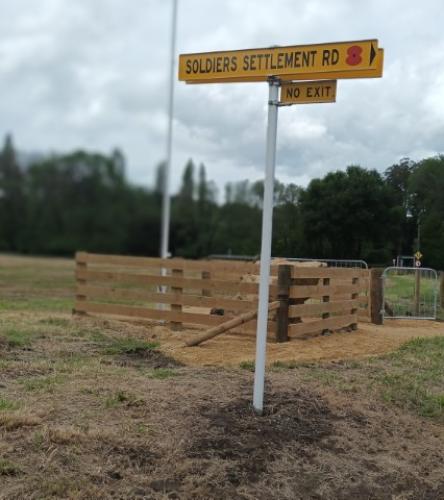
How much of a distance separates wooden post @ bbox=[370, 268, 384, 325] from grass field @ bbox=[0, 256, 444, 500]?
4.38m

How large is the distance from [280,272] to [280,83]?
3.75 meters

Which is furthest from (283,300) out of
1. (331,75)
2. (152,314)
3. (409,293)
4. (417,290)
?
A: (409,293)

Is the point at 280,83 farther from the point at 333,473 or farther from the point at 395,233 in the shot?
the point at 395,233

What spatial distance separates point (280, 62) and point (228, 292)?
5009 mm

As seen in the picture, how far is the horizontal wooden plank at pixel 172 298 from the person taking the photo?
859 centimetres

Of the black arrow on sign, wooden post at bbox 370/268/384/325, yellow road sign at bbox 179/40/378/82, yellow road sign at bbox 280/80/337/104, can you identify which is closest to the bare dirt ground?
wooden post at bbox 370/268/384/325

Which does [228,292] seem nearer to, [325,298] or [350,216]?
[325,298]

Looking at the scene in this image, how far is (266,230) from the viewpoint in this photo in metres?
4.61

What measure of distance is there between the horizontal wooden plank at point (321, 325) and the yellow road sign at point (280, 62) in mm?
4351

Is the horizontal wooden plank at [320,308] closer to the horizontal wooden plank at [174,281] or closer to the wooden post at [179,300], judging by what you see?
the horizontal wooden plank at [174,281]

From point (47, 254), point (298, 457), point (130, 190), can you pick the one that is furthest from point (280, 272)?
point (298, 457)

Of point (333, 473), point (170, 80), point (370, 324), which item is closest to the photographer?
point (333, 473)

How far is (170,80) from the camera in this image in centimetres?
1069

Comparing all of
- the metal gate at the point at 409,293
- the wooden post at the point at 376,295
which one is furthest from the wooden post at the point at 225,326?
the metal gate at the point at 409,293
